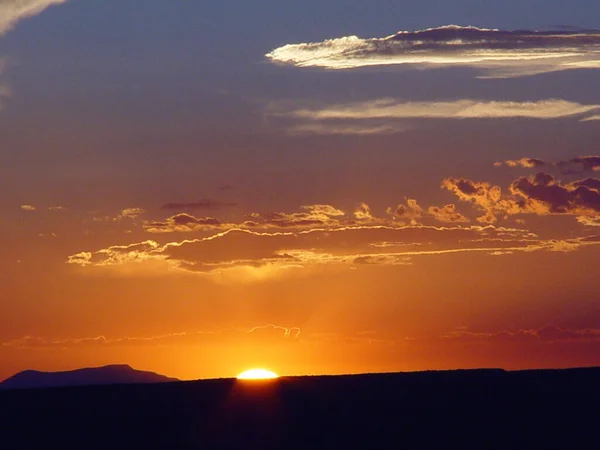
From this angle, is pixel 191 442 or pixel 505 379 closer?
pixel 191 442

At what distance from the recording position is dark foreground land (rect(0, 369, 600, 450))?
136 feet

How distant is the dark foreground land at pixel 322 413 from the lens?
41469 millimetres

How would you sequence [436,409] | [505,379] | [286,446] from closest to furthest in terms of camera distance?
[286,446]
[436,409]
[505,379]

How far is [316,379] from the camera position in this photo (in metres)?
48.1

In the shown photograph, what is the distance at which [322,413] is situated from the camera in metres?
44.2

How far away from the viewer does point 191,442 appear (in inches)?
1635

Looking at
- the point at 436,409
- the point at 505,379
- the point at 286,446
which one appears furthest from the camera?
the point at 505,379

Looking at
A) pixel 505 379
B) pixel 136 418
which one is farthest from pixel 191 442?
pixel 505 379

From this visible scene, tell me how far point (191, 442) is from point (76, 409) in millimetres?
5326

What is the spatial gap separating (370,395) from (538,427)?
654 centimetres

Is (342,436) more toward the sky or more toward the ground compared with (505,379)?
more toward the ground

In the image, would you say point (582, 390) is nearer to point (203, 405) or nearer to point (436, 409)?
point (436, 409)

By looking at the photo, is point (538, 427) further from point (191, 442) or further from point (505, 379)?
point (191, 442)

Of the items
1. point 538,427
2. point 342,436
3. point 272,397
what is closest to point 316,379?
point 272,397
